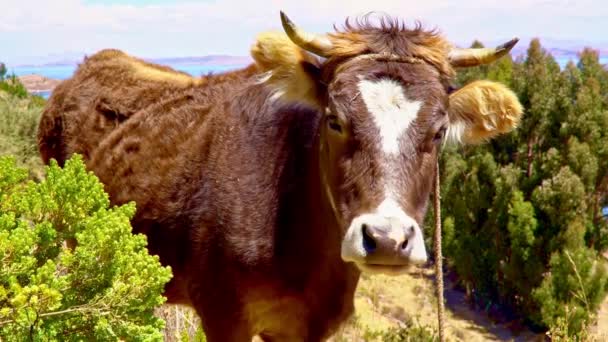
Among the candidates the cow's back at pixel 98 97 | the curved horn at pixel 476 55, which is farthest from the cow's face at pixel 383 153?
the cow's back at pixel 98 97

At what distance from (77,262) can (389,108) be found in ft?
4.93

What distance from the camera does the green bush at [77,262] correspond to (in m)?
2.07

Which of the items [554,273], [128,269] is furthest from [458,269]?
[128,269]

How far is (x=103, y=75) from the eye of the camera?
5.50 m

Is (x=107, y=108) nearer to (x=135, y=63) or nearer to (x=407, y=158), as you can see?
(x=135, y=63)

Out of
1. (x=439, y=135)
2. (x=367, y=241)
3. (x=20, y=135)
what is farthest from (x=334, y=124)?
(x=20, y=135)

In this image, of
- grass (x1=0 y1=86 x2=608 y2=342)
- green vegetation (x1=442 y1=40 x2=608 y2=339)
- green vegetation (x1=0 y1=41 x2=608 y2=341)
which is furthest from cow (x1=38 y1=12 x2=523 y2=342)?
green vegetation (x1=442 y1=40 x2=608 y2=339)

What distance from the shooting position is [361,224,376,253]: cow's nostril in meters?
2.69

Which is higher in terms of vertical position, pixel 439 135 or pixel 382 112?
pixel 382 112

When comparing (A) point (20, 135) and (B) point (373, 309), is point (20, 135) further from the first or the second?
(B) point (373, 309)

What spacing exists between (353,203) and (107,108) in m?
2.81

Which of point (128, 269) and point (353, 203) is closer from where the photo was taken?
point (128, 269)

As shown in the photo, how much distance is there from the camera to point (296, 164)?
3879mm

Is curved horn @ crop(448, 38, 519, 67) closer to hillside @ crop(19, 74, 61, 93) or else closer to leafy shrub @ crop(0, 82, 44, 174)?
hillside @ crop(19, 74, 61, 93)
